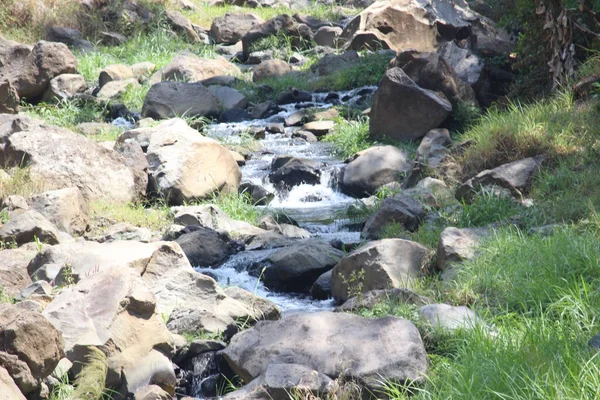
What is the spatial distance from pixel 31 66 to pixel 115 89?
1.44 m

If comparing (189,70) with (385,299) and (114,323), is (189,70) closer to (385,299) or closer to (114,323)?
(385,299)

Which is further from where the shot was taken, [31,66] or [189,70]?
[189,70]

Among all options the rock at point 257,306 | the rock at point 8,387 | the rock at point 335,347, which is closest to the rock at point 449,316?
the rock at point 335,347

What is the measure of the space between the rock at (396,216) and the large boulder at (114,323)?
3461 mm

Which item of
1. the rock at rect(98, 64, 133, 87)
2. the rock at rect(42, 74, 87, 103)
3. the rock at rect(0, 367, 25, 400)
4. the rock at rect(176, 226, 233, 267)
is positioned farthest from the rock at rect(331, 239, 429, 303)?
the rock at rect(98, 64, 133, 87)

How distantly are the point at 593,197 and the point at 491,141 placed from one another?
2.24m

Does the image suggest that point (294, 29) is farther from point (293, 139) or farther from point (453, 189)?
point (453, 189)

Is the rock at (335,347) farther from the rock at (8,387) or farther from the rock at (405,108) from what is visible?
the rock at (405,108)

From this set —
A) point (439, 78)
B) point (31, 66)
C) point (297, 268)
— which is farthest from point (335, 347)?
point (31, 66)

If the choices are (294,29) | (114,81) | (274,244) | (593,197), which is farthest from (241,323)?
(294,29)

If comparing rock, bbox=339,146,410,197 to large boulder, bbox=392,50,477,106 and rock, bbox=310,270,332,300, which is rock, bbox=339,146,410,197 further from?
rock, bbox=310,270,332,300

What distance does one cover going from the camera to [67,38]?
19000 millimetres

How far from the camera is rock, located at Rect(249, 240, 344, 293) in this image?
805 cm

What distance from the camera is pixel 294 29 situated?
1920 centimetres
